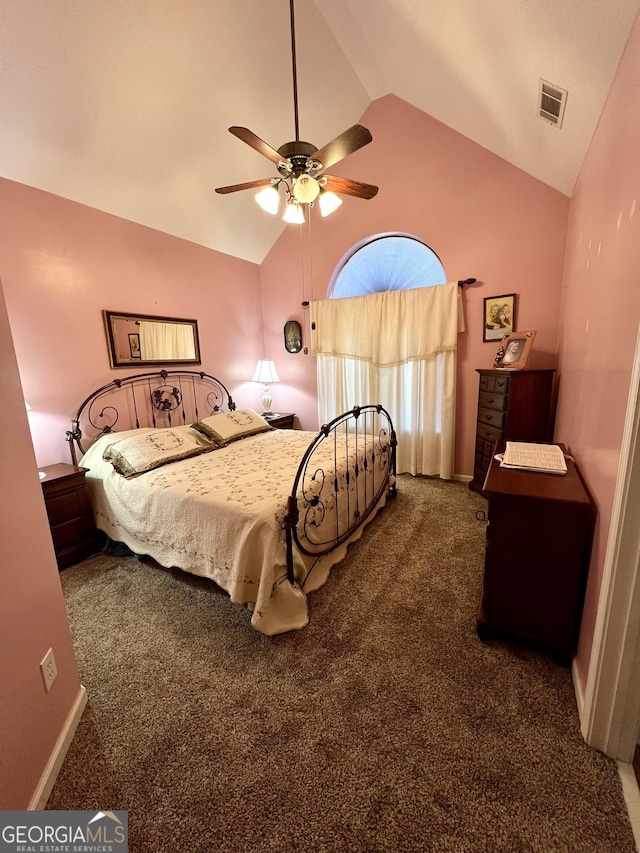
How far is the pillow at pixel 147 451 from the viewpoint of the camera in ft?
7.94

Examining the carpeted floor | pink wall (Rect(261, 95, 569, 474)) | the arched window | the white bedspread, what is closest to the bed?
the white bedspread

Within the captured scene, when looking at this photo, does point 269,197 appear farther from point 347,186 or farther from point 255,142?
point 347,186

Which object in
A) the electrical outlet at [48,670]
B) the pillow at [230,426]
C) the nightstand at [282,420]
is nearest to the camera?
the electrical outlet at [48,670]

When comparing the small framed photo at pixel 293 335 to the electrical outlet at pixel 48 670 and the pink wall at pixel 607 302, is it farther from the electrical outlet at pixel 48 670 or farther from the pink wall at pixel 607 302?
the electrical outlet at pixel 48 670

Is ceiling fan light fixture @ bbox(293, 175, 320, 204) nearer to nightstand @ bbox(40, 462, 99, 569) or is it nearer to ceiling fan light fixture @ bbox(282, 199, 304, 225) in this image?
ceiling fan light fixture @ bbox(282, 199, 304, 225)

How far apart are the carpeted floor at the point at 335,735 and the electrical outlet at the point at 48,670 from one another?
0.97ft

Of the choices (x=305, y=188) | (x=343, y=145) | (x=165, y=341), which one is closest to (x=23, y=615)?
(x=305, y=188)

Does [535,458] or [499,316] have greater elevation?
[499,316]

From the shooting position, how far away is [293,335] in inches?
175

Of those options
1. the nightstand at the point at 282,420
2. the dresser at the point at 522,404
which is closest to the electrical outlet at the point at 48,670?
the dresser at the point at 522,404

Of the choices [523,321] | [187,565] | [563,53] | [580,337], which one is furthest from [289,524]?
[523,321]

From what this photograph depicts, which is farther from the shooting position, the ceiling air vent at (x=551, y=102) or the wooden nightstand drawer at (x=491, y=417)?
the wooden nightstand drawer at (x=491, y=417)

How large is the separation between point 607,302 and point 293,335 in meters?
3.48

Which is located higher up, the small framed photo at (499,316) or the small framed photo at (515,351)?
the small framed photo at (499,316)
